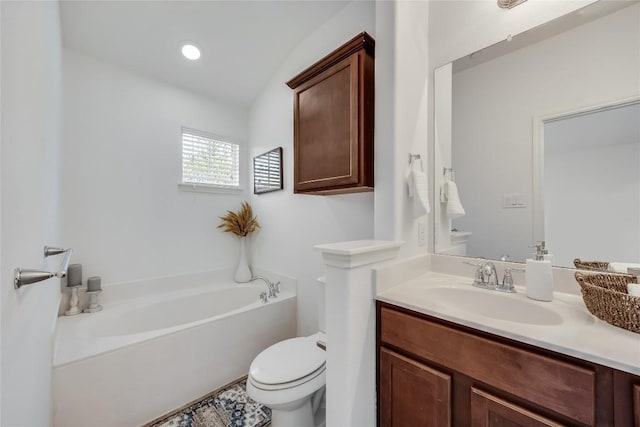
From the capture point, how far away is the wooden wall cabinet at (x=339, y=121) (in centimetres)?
131

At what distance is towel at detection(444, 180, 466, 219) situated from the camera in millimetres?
1387

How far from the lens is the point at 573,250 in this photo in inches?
41.9

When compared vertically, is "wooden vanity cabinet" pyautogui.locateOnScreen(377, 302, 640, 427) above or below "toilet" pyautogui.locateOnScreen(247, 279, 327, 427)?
above

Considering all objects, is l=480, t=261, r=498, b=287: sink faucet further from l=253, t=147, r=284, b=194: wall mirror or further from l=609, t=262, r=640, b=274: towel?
l=253, t=147, r=284, b=194: wall mirror

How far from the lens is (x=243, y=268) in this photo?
268 cm

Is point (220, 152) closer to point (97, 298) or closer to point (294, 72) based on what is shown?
point (294, 72)

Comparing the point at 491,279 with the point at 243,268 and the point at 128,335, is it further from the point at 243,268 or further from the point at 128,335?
the point at 243,268

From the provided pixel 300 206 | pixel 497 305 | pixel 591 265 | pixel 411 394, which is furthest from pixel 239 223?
pixel 591 265

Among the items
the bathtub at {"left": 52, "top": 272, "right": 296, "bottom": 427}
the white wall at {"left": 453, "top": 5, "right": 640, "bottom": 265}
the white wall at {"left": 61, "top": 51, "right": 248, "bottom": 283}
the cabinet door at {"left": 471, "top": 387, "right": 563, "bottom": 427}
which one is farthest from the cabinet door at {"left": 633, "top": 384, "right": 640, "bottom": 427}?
the white wall at {"left": 61, "top": 51, "right": 248, "bottom": 283}

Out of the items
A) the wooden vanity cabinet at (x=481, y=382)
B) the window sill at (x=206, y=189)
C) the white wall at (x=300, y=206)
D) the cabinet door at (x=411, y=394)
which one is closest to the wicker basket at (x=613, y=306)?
the wooden vanity cabinet at (x=481, y=382)

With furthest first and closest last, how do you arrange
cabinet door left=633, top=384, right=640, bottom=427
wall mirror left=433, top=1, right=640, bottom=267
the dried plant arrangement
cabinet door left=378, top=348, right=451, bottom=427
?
the dried plant arrangement, wall mirror left=433, top=1, right=640, bottom=267, cabinet door left=378, top=348, right=451, bottom=427, cabinet door left=633, top=384, right=640, bottom=427

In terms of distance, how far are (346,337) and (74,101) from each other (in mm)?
2596

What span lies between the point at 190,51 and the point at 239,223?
161 centimetres

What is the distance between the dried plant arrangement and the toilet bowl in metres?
1.43
